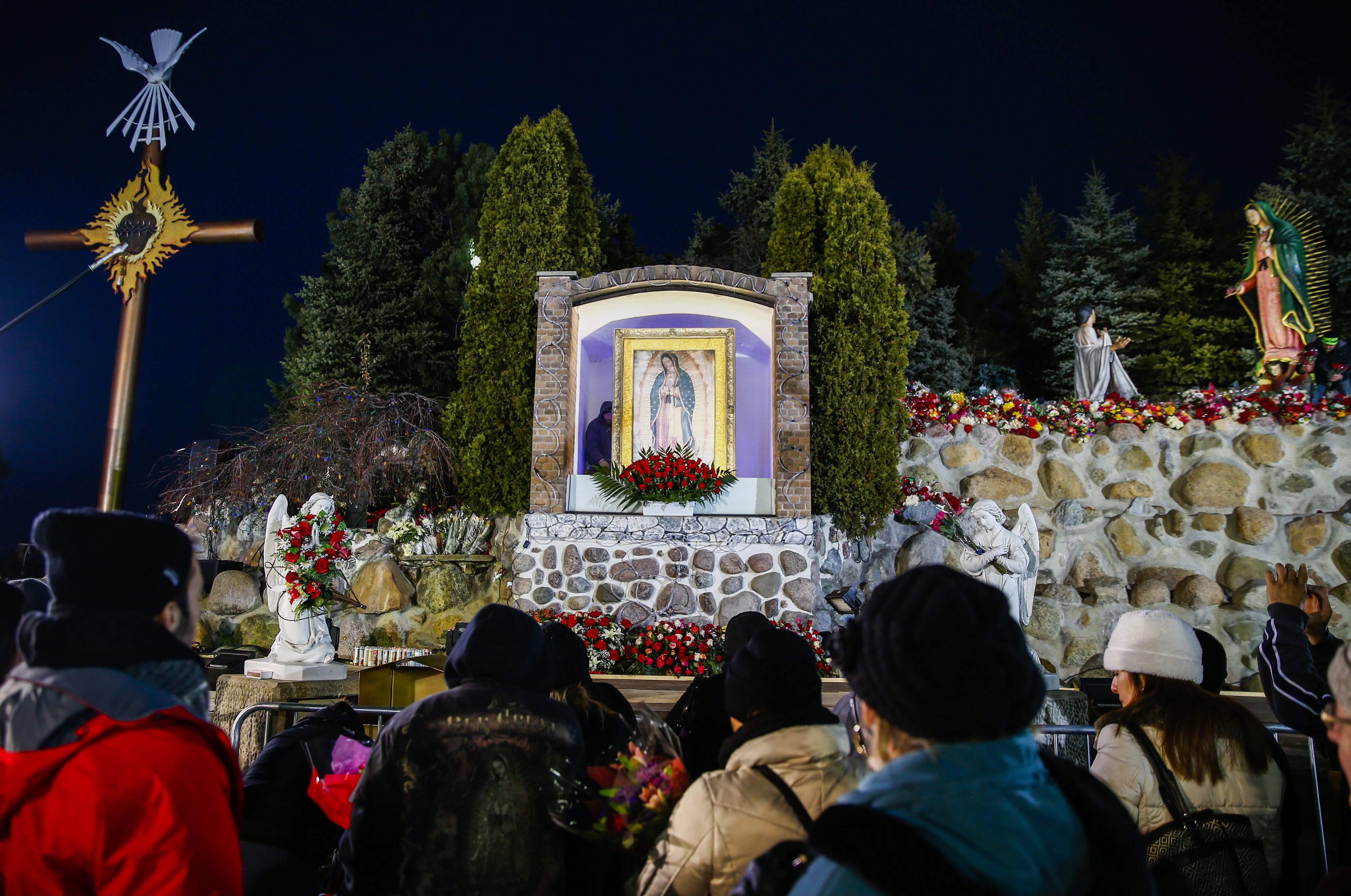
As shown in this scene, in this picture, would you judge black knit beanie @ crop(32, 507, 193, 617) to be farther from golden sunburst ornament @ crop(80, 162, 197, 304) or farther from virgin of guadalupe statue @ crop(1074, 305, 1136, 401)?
virgin of guadalupe statue @ crop(1074, 305, 1136, 401)

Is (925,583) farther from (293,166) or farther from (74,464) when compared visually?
(293,166)

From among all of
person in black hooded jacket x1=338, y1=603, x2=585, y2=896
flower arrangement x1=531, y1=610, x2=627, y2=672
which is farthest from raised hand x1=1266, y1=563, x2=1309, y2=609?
flower arrangement x1=531, y1=610, x2=627, y2=672

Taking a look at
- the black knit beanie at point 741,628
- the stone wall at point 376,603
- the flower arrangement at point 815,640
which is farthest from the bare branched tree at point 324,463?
the black knit beanie at point 741,628

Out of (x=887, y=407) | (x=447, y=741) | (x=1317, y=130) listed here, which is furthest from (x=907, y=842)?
(x=1317, y=130)

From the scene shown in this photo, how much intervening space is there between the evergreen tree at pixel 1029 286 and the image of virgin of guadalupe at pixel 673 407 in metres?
9.29

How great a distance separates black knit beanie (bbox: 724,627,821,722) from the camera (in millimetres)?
2035

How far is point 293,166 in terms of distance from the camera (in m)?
21.1

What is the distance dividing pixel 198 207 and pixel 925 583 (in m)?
21.1

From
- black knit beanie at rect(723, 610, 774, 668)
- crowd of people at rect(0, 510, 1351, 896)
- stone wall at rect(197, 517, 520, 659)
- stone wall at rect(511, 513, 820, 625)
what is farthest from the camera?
stone wall at rect(197, 517, 520, 659)

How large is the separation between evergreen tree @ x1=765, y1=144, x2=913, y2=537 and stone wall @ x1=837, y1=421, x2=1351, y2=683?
55 centimetres

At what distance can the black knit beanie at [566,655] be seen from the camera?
3197 millimetres

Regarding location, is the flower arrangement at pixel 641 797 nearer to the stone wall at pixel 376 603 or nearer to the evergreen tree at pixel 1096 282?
the stone wall at pixel 376 603

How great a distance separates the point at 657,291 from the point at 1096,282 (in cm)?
987

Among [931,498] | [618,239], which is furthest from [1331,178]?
[618,239]
